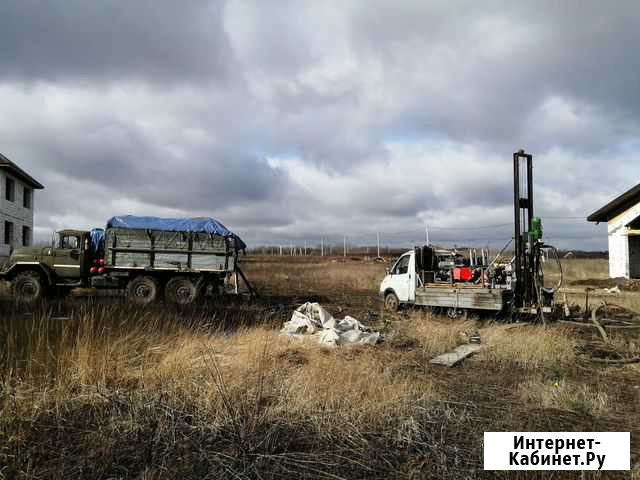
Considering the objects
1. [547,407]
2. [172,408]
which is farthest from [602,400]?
[172,408]

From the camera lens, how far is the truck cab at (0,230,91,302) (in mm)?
14336

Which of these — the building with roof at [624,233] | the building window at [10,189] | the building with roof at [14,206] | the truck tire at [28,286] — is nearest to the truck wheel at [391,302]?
the truck tire at [28,286]

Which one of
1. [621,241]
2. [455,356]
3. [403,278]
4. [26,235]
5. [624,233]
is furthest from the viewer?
[26,235]

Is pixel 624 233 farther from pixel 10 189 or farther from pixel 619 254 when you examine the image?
pixel 10 189

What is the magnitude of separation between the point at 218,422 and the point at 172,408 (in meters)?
0.49

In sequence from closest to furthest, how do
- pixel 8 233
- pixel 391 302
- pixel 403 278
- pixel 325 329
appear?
1. pixel 325 329
2. pixel 403 278
3. pixel 391 302
4. pixel 8 233

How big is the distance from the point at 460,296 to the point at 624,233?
1555 centimetres

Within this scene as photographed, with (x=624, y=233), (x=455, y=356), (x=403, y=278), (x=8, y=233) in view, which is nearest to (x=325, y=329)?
(x=455, y=356)

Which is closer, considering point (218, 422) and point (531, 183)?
point (218, 422)

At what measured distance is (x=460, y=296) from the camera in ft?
40.4

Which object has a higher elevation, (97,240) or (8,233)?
(8,233)

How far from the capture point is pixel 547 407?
191 inches

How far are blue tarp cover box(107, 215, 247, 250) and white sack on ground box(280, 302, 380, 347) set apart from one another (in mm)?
6127

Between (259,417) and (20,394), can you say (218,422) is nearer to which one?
(259,417)
